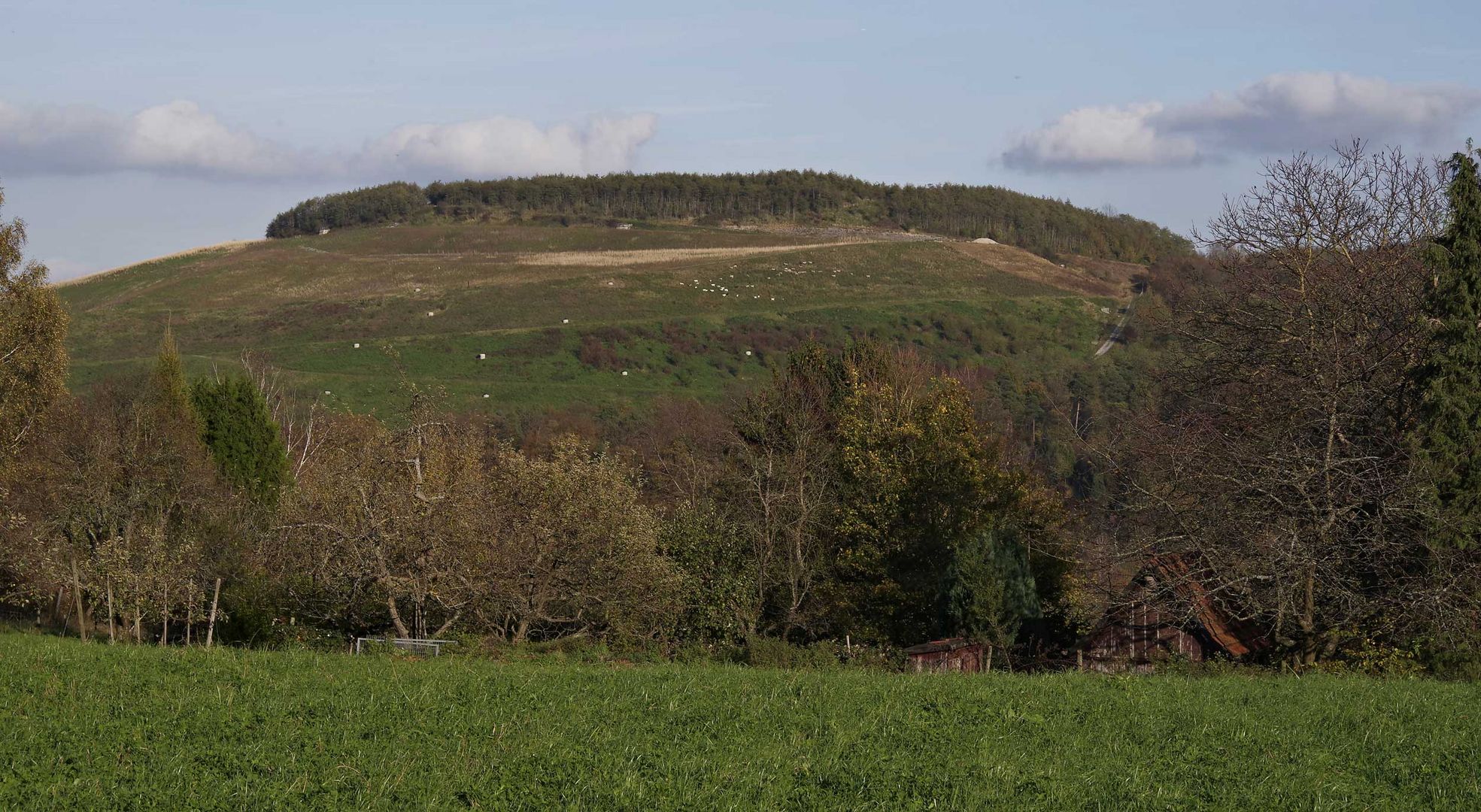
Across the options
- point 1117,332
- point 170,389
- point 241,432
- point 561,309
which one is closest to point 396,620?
point 170,389

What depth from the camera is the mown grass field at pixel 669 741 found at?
964 cm

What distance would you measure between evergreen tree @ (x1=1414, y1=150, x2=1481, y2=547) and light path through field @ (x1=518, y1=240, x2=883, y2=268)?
126 meters

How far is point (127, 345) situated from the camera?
103562 millimetres

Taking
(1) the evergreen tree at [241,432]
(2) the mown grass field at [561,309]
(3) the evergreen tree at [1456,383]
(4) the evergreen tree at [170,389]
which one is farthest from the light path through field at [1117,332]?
(3) the evergreen tree at [1456,383]

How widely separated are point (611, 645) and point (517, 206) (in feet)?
595

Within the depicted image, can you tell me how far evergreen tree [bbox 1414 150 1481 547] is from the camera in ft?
71.9

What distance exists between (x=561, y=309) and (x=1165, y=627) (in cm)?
10027

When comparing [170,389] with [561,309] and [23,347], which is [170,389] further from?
[561,309]

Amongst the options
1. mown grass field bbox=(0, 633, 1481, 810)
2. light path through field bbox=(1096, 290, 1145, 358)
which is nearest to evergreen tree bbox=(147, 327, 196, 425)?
mown grass field bbox=(0, 633, 1481, 810)

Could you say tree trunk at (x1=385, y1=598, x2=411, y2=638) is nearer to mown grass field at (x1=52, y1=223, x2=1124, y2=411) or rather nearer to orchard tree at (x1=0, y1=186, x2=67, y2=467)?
orchard tree at (x1=0, y1=186, x2=67, y2=467)

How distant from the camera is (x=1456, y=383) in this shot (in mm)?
22234

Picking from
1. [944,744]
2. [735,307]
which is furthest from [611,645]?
[735,307]

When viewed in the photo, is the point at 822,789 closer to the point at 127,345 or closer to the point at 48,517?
the point at 48,517

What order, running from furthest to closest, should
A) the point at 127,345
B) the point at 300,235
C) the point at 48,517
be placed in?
1. the point at 300,235
2. the point at 127,345
3. the point at 48,517
